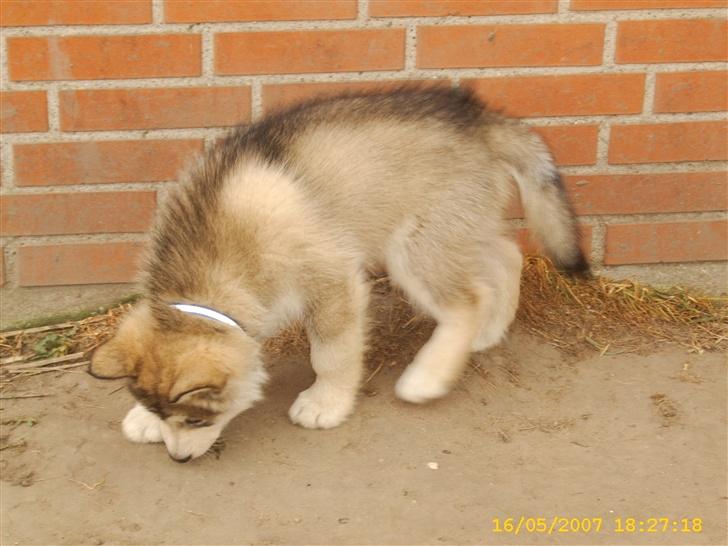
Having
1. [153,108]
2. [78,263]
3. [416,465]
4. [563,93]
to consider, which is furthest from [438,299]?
[78,263]

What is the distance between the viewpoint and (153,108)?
300 cm

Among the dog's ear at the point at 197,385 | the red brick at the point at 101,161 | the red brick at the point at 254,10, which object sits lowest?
the dog's ear at the point at 197,385

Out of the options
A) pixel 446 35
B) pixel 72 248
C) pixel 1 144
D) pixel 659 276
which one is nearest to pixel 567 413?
pixel 659 276

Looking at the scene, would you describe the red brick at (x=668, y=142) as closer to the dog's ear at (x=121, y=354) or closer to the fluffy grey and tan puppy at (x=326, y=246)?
the fluffy grey and tan puppy at (x=326, y=246)

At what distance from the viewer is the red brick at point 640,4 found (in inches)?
119

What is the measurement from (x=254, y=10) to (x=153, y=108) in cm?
48

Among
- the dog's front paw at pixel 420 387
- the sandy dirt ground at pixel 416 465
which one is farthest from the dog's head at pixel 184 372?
the dog's front paw at pixel 420 387

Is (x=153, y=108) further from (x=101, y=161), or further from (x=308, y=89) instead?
(x=308, y=89)

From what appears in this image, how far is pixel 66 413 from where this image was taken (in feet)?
8.87

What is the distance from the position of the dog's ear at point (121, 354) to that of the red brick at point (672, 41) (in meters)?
1.88

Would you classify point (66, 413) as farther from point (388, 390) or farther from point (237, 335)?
point (388, 390)

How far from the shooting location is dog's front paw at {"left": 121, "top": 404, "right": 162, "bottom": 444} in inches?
100

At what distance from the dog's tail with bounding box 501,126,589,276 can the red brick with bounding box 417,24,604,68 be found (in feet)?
1.12

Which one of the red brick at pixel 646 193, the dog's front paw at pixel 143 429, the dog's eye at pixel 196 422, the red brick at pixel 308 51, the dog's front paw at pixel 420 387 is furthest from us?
the red brick at pixel 646 193
